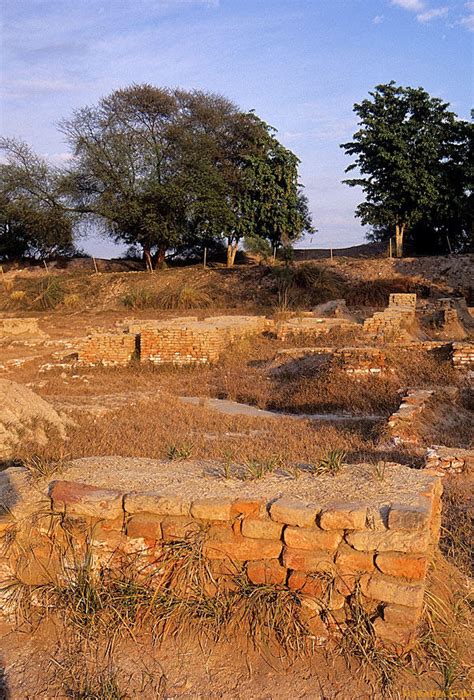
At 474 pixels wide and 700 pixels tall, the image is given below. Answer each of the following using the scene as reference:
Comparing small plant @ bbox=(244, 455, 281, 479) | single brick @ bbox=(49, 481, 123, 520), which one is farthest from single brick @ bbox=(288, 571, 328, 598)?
single brick @ bbox=(49, 481, 123, 520)

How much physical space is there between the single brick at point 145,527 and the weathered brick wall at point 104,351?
997cm

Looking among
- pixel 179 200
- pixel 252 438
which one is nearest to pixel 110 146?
pixel 179 200

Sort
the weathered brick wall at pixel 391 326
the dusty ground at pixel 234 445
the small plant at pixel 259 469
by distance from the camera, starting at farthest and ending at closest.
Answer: the weathered brick wall at pixel 391 326
the small plant at pixel 259 469
the dusty ground at pixel 234 445

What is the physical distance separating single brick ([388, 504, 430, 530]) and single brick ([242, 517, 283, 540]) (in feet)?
1.72

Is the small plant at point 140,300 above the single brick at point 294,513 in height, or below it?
above

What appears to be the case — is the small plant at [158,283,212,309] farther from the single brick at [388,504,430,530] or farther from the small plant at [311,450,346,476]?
the single brick at [388,504,430,530]

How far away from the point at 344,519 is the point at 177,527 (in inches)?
33.0

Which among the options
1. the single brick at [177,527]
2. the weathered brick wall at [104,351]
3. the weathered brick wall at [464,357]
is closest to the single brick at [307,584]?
the single brick at [177,527]

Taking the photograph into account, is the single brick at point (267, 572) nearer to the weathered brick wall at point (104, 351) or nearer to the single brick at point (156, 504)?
the single brick at point (156, 504)

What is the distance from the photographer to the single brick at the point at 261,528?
2.96 meters

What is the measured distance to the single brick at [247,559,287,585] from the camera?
293cm

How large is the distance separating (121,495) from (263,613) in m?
0.93

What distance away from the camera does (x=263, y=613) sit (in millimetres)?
2857

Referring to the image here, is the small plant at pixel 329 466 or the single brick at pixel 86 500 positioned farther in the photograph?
the small plant at pixel 329 466
